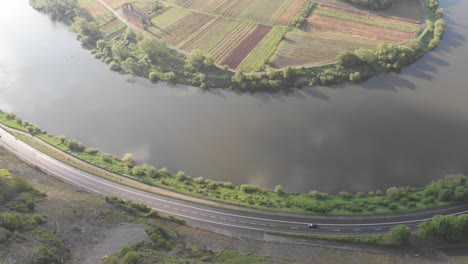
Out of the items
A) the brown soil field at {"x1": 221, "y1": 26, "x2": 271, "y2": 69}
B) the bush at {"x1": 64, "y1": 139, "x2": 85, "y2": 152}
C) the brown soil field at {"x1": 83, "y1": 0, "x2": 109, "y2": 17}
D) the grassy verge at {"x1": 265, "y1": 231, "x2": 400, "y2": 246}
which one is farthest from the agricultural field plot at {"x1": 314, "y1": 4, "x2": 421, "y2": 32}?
the bush at {"x1": 64, "y1": 139, "x2": 85, "y2": 152}

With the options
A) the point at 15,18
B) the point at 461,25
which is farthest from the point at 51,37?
the point at 461,25

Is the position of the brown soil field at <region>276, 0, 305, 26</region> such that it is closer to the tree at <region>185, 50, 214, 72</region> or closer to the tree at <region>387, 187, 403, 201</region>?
the tree at <region>185, 50, 214, 72</region>

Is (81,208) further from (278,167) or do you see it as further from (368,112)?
(368,112)

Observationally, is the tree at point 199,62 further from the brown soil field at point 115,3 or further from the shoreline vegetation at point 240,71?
the brown soil field at point 115,3

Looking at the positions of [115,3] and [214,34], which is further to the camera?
[115,3]

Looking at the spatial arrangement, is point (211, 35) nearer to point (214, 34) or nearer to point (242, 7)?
point (214, 34)

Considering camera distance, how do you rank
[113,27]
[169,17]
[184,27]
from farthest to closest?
[169,17] → [113,27] → [184,27]

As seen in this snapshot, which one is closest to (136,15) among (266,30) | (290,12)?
(266,30)

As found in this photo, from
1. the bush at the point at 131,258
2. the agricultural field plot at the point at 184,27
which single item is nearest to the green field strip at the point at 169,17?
the agricultural field plot at the point at 184,27
